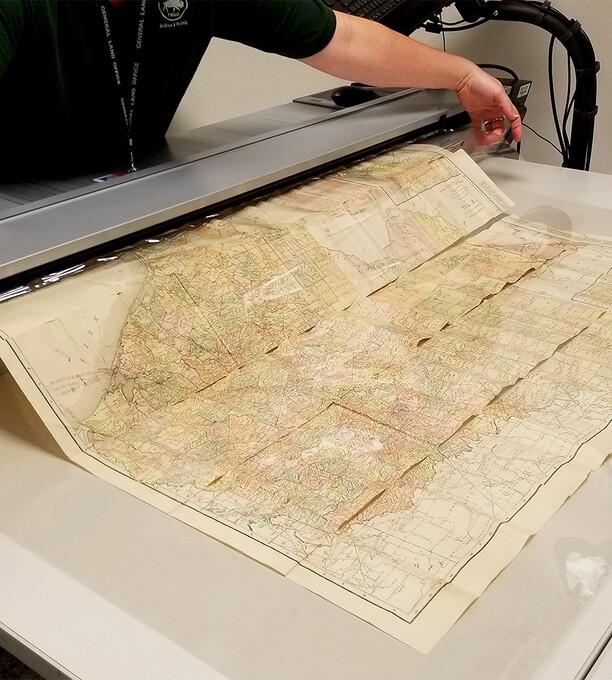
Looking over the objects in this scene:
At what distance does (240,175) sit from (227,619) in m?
0.69

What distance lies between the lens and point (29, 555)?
0.61m

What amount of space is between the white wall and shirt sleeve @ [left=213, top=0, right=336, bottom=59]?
0.23 metres

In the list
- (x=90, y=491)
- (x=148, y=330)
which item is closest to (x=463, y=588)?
(x=90, y=491)

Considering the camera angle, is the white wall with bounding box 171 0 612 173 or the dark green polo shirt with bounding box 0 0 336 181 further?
the white wall with bounding box 171 0 612 173

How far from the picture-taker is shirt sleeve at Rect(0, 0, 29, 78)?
93cm

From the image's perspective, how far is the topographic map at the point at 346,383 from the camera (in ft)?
2.03

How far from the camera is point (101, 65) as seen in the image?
1123 mm

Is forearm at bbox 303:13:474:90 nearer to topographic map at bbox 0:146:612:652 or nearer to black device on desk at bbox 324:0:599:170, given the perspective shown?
black device on desk at bbox 324:0:599:170

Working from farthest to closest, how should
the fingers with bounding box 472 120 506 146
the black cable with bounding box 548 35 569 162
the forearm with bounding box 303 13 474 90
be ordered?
the black cable with bounding box 548 35 569 162 < the fingers with bounding box 472 120 506 146 < the forearm with bounding box 303 13 474 90

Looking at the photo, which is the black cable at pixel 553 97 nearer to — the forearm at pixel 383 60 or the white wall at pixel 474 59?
the white wall at pixel 474 59

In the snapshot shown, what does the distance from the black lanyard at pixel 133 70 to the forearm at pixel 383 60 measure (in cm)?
31

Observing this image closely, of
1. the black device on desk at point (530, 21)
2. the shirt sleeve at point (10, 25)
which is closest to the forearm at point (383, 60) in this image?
the black device on desk at point (530, 21)

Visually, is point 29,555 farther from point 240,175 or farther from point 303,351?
point 240,175

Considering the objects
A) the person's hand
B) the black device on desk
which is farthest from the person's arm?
the black device on desk
